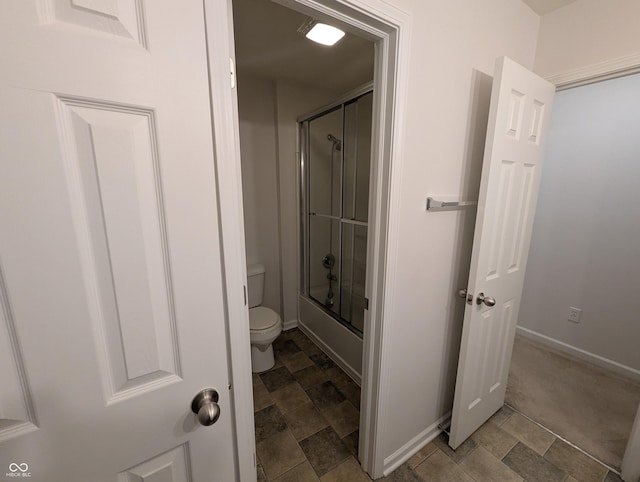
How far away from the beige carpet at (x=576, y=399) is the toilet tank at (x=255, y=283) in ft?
6.86

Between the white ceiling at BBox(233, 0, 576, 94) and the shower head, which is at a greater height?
the white ceiling at BBox(233, 0, 576, 94)

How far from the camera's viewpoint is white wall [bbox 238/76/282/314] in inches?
91.5

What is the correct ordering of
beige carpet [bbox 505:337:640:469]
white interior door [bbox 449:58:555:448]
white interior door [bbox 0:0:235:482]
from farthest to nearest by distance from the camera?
beige carpet [bbox 505:337:640:469]
white interior door [bbox 449:58:555:448]
white interior door [bbox 0:0:235:482]

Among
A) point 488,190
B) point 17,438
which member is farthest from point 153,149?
point 488,190

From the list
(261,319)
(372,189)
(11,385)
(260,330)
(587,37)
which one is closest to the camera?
(11,385)

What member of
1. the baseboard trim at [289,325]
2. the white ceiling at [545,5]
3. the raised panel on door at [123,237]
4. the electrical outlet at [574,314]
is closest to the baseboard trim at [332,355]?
the baseboard trim at [289,325]

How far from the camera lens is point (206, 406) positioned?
646 mm

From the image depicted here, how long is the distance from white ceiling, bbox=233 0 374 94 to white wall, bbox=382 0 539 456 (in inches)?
27.6

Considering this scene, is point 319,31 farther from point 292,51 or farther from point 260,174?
point 260,174

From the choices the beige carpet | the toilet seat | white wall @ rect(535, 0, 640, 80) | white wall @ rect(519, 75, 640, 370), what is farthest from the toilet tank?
white wall @ rect(519, 75, 640, 370)

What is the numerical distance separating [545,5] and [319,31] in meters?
1.16

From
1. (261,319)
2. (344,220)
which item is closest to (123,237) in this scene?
(261,319)

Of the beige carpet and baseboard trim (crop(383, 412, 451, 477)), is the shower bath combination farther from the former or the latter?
the beige carpet

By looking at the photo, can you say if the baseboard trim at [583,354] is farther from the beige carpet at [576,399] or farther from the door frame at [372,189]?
the door frame at [372,189]
